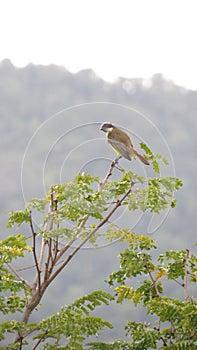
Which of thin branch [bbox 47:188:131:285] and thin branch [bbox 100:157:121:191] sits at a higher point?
thin branch [bbox 100:157:121:191]

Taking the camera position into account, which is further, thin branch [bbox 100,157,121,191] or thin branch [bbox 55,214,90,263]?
thin branch [bbox 100,157,121,191]

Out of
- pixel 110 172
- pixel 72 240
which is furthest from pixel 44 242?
pixel 110 172

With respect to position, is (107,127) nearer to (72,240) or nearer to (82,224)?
(82,224)

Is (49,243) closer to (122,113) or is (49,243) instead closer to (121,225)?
(121,225)

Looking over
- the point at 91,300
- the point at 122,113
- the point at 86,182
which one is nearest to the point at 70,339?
the point at 91,300

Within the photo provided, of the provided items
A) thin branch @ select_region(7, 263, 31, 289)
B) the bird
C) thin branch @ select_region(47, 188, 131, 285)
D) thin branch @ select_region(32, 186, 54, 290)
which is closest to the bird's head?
the bird

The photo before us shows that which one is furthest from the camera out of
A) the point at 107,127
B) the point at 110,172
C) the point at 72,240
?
the point at 110,172

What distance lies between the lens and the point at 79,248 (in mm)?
4344

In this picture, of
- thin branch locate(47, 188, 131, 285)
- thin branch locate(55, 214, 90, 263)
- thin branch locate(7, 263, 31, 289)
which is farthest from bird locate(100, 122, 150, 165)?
thin branch locate(7, 263, 31, 289)

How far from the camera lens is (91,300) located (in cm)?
421

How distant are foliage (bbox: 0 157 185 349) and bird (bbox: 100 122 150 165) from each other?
5.6 inches

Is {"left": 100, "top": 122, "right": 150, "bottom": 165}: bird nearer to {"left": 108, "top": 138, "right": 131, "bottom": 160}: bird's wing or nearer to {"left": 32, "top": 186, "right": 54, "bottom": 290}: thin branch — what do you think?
{"left": 108, "top": 138, "right": 131, "bottom": 160}: bird's wing

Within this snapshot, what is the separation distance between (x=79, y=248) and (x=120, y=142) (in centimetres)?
97

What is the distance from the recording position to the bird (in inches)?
172
